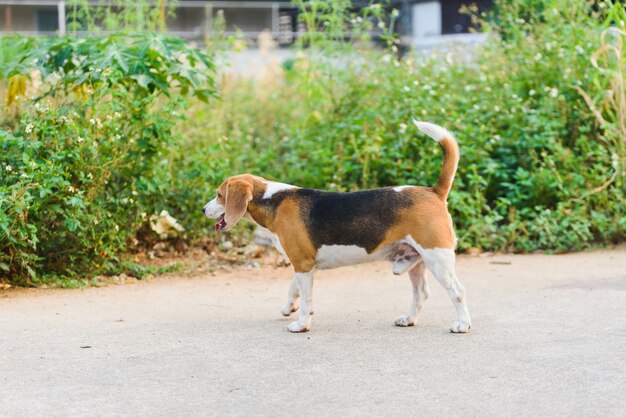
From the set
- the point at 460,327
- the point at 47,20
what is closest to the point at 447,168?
the point at 460,327

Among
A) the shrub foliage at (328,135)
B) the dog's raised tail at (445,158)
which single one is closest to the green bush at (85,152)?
the shrub foliage at (328,135)

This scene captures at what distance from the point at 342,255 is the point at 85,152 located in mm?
2586

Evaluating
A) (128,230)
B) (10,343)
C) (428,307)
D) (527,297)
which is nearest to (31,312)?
(10,343)

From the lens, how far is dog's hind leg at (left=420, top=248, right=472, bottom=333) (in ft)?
17.7

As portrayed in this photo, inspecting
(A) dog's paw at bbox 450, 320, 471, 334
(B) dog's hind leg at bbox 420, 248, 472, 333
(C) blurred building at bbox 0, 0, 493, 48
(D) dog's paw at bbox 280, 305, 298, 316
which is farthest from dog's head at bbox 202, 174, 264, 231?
(C) blurred building at bbox 0, 0, 493, 48

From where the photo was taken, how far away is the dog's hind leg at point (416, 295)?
5.74 meters

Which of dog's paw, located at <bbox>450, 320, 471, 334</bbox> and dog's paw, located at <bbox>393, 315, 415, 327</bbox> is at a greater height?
dog's paw, located at <bbox>450, 320, 471, 334</bbox>

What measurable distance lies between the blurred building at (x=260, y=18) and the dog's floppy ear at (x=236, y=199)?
2073 centimetres

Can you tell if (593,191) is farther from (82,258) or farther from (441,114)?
(82,258)

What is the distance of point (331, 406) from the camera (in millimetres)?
4074

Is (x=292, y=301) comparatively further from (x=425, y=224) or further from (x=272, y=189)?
(x=425, y=224)

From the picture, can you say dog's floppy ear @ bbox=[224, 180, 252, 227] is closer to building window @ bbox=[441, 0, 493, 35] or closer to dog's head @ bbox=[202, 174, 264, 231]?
dog's head @ bbox=[202, 174, 264, 231]

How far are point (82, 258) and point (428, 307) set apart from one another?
2858 mm

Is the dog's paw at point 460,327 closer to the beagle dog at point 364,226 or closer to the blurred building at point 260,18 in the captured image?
the beagle dog at point 364,226
